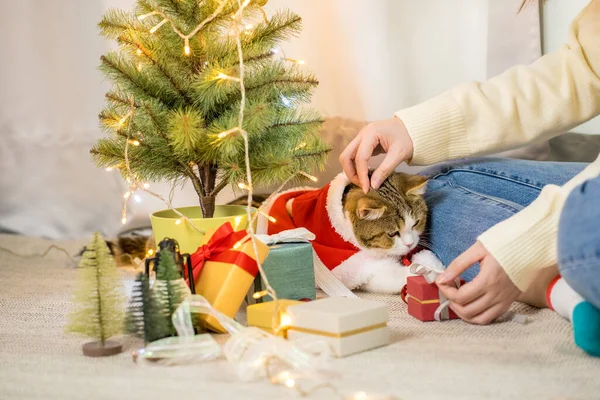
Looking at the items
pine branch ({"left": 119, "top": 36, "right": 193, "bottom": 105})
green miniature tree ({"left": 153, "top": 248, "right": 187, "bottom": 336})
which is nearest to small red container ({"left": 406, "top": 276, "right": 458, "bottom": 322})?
green miniature tree ({"left": 153, "top": 248, "right": 187, "bottom": 336})

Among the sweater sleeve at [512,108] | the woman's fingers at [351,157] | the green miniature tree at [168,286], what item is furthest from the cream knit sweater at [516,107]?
the green miniature tree at [168,286]

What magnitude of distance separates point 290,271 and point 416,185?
A: 411 millimetres

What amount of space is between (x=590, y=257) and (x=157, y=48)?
95 cm

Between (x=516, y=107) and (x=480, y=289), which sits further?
(x=516, y=107)

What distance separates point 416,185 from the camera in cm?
160

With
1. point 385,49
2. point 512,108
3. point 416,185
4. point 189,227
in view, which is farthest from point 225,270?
point 385,49

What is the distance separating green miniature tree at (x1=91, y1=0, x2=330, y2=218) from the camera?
1.43 m

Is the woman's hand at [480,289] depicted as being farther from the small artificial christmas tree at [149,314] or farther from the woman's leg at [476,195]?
the small artificial christmas tree at [149,314]

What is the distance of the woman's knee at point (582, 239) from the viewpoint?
2.97ft

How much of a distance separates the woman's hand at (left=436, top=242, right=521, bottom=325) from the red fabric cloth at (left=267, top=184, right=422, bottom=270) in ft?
1.30

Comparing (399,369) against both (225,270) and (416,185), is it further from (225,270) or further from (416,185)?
(416,185)

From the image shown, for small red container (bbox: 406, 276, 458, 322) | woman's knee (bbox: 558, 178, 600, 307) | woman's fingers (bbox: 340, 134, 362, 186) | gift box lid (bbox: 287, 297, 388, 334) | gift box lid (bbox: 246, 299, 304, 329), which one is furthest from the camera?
woman's fingers (bbox: 340, 134, 362, 186)

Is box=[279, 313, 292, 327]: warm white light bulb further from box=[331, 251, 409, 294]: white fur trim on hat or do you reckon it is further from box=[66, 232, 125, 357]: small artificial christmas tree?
box=[331, 251, 409, 294]: white fur trim on hat

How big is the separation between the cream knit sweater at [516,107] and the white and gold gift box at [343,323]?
42 centimetres
